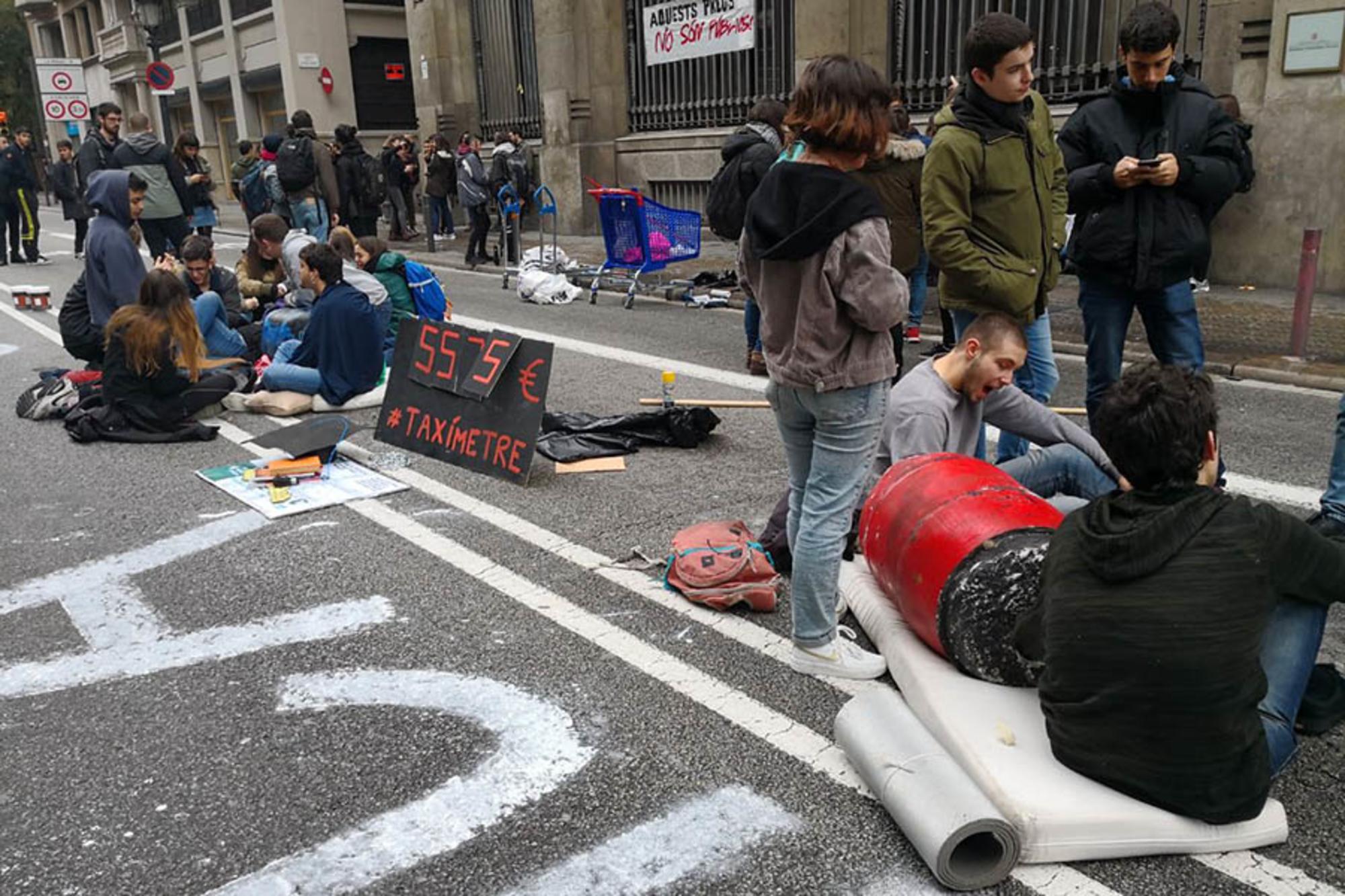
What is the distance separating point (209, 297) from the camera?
7.82 m

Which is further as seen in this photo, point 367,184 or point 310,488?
point 367,184

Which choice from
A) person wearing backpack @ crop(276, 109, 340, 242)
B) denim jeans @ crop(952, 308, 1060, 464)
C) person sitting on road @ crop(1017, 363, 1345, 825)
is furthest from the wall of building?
person wearing backpack @ crop(276, 109, 340, 242)

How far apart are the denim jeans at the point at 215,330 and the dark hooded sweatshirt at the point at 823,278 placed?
5.53 m

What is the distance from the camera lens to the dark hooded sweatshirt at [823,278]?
314 cm

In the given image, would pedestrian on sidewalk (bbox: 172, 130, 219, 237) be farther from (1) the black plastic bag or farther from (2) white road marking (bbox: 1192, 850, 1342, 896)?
(2) white road marking (bbox: 1192, 850, 1342, 896)

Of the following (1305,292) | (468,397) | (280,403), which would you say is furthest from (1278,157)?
(280,403)

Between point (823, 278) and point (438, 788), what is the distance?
5.64 feet

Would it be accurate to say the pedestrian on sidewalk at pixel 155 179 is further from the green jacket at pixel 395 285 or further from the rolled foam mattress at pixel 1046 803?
the rolled foam mattress at pixel 1046 803

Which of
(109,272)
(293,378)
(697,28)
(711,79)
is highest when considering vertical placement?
(697,28)

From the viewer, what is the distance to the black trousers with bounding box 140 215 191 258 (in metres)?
11.8

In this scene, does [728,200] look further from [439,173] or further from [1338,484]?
[439,173]

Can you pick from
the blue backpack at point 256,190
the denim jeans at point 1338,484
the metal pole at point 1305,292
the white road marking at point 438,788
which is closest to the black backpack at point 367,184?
the blue backpack at point 256,190

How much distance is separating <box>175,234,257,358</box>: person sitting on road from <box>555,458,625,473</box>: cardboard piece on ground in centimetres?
307

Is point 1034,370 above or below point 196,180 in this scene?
below
